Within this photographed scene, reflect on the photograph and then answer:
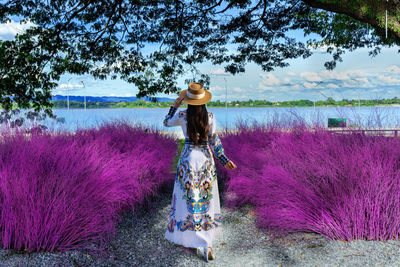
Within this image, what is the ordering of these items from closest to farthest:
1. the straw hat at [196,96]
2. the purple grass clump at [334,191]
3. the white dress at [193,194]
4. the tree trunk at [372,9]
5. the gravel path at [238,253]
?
the gravel path at [238,253]
the straw hat at [196,96]
the white dress at [193,194]
the purple grass clump at [334,191]
the tree trunk at [372,9]

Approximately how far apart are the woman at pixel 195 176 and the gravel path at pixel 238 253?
326 millimetres

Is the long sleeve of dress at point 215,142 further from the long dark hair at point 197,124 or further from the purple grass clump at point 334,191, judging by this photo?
the purple grass clump at point 334,191

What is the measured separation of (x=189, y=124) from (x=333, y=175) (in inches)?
78.1

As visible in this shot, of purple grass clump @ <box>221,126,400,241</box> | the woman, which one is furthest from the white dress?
purple grass clump @ <box>221,126,400,241</box>

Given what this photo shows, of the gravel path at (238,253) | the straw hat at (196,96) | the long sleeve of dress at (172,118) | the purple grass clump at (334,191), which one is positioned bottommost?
the gravel path at (238,253)

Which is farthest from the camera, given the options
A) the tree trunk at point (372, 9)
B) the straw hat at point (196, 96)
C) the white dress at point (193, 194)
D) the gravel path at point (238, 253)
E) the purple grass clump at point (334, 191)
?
the tree trunk at point (372, 9)

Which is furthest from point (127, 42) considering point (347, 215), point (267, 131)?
point (347, 215)

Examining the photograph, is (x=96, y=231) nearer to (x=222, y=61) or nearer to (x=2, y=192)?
(x=2, y=192)

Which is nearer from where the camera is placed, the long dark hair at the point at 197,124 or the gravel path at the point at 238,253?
the gravel path at the point at 238,253

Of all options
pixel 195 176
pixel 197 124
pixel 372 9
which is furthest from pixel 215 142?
pixel 372 9

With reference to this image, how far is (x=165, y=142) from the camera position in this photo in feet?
26.3

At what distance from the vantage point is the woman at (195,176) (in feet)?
11.4

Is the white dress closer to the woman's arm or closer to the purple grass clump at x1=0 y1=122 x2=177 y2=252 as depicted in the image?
the woman's arm

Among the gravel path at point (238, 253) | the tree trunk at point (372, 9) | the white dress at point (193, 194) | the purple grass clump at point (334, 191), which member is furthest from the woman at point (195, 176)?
the tree trunk at point (372, 9)
